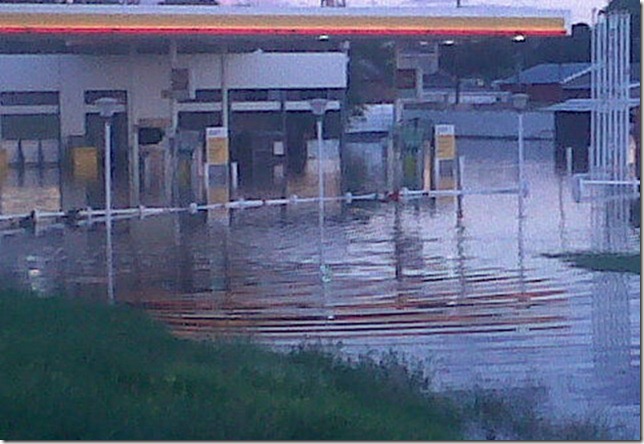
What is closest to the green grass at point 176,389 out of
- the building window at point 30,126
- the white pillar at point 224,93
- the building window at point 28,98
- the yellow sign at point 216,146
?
the yellow sign at point 216,146

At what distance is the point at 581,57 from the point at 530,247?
44.1 metres

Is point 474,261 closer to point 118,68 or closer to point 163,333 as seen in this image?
point 163,333

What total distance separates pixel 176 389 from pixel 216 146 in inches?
A: 1009

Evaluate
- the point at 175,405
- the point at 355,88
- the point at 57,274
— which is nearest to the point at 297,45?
the point at 355,88

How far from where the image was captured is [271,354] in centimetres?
1260

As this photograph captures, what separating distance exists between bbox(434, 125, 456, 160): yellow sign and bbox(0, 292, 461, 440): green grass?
25.1 meters

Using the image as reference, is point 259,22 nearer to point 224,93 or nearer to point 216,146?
point 216,146

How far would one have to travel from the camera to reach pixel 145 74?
42.9 m

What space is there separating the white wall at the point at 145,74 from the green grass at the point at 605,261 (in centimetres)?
2032

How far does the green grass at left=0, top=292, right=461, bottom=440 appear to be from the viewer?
9016 millimetres

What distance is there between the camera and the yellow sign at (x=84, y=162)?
4247 cm

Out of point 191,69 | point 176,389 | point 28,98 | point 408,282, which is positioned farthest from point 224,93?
point 176,389

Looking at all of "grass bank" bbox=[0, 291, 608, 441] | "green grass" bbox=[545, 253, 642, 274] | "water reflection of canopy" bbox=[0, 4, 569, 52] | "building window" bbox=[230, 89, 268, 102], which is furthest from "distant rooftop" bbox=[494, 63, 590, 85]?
"grass bank" bbox=[0, 291, 608, 441]

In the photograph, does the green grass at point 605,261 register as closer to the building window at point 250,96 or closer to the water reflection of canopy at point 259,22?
the water reflection of canopy at point 259,22
